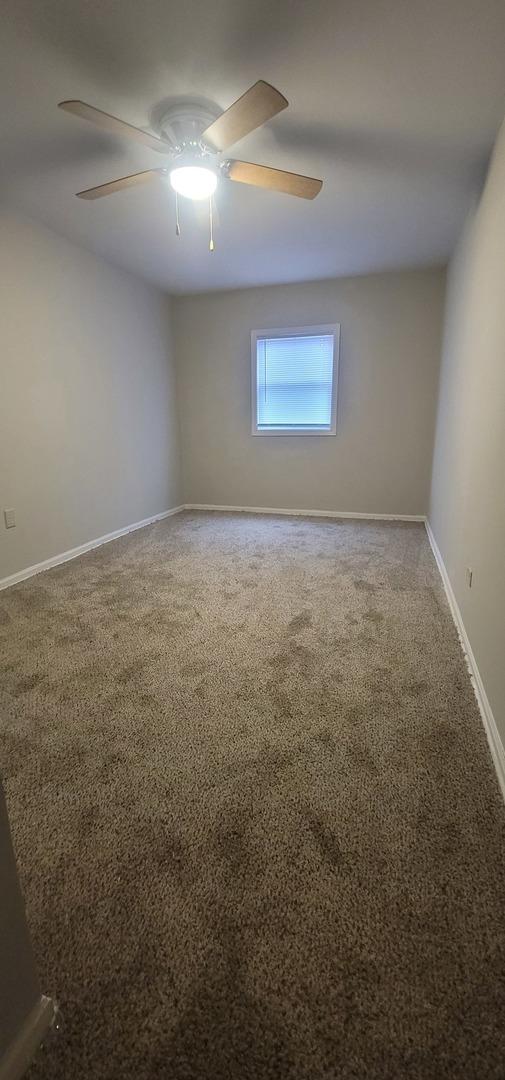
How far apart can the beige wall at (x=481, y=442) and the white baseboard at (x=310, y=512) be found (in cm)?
142

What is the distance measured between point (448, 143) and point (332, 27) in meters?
0.92

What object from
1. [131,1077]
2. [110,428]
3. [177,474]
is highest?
[110,428]

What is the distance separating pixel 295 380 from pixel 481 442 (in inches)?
116

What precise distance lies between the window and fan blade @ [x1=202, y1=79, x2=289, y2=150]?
8.67ft

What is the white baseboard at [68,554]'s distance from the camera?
117 inches

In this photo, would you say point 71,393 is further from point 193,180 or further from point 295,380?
point 295,380

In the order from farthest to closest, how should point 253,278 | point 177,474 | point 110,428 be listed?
point 177,474 < point 253,278 < point 110,428

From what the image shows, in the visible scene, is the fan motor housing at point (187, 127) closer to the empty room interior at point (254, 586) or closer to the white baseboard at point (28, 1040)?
the empty room interior at point (254, 586)

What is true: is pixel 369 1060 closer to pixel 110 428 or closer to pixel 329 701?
pixel 329 701

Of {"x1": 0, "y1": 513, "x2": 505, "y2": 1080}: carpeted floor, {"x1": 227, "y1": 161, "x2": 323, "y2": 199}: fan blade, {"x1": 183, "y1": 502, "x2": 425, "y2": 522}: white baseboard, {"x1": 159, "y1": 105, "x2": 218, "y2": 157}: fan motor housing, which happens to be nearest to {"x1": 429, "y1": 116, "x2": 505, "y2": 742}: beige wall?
{"x1": 0, "y1": 513, "x2": 505, "y2": 1080}: carpeted floor

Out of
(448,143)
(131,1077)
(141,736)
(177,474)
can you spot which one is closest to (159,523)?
(177,474)

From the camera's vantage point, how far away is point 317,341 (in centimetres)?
438

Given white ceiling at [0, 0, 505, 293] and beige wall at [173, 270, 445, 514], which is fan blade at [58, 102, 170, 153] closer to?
white ceiling at [0, 0, 505, 293]

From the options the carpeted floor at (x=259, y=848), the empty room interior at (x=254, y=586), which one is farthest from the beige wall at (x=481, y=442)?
the carpeted floor at (x=259, y=848)
